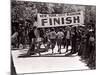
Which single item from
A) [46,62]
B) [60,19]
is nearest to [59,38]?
[60,19]

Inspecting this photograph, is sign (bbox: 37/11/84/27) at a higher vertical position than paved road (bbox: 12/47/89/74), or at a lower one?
higher

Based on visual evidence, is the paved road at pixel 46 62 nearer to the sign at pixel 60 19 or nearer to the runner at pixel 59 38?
A: the runner at pixel 59 38

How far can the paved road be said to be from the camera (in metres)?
2.21

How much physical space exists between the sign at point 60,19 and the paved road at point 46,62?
0.34 metres

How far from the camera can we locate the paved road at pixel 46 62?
7.24 ft

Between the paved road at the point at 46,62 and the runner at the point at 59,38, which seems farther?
the runner at the point at 59,38

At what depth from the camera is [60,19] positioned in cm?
238

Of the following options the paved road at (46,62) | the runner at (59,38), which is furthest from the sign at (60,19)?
the paved road at (46,62)

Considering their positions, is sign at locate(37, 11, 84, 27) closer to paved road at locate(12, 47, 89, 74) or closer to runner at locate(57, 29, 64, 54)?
runner at locate(57, 29, 64, 54)

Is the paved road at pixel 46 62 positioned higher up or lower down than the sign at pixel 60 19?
lower down

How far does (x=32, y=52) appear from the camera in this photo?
7.44ft

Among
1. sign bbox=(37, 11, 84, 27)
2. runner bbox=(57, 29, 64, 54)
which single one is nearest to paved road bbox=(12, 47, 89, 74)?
runner bbox=(57, 29, 64, 54)

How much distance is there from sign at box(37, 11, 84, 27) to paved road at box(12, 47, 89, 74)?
337 millimetres

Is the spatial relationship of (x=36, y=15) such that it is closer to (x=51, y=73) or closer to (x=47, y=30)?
(x=47, y=30)
